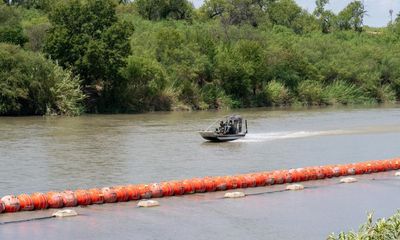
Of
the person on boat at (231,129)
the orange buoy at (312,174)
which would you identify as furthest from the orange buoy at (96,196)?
the person on boat at (231,129)

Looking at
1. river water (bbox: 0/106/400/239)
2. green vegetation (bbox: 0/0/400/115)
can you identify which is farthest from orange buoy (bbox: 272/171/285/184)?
green vegetation (bbox: 0/0/400/115)

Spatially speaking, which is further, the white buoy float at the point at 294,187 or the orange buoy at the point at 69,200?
the white buoy float at the point at 294,187

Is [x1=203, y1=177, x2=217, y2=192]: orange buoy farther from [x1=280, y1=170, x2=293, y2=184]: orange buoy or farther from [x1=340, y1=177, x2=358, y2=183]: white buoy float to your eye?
[x1=340, y1=177, x2=358, y2=183]: white buoy float

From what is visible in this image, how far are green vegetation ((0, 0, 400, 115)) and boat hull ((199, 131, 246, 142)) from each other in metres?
22.8

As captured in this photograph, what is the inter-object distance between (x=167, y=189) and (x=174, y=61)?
57905 mm

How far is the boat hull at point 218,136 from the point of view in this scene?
1635 inches

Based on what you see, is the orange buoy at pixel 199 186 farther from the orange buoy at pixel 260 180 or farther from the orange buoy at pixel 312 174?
the orange buoy at pixel 312 174

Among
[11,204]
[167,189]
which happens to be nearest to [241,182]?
[167,189]

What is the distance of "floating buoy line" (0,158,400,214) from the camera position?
20.9 m

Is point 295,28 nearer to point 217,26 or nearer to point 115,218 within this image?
point 217,26

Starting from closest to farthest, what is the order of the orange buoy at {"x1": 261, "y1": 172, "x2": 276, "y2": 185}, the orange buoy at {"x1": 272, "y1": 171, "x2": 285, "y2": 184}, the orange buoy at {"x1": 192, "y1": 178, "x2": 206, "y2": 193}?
1. the orange buoy at {"x1": 192, "y1": 178, "x2": 206, "y2": 193}
2. the orange buoy at {"x1": 261, "y1": 172, "x2": 276, "y2": 185}
3. the orange buoy at {"x1": 272, "y1": 171, "x2": 285, "y2": 184}

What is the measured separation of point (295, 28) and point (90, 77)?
275 feet

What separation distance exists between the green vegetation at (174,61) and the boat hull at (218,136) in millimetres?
22791

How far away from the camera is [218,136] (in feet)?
137
